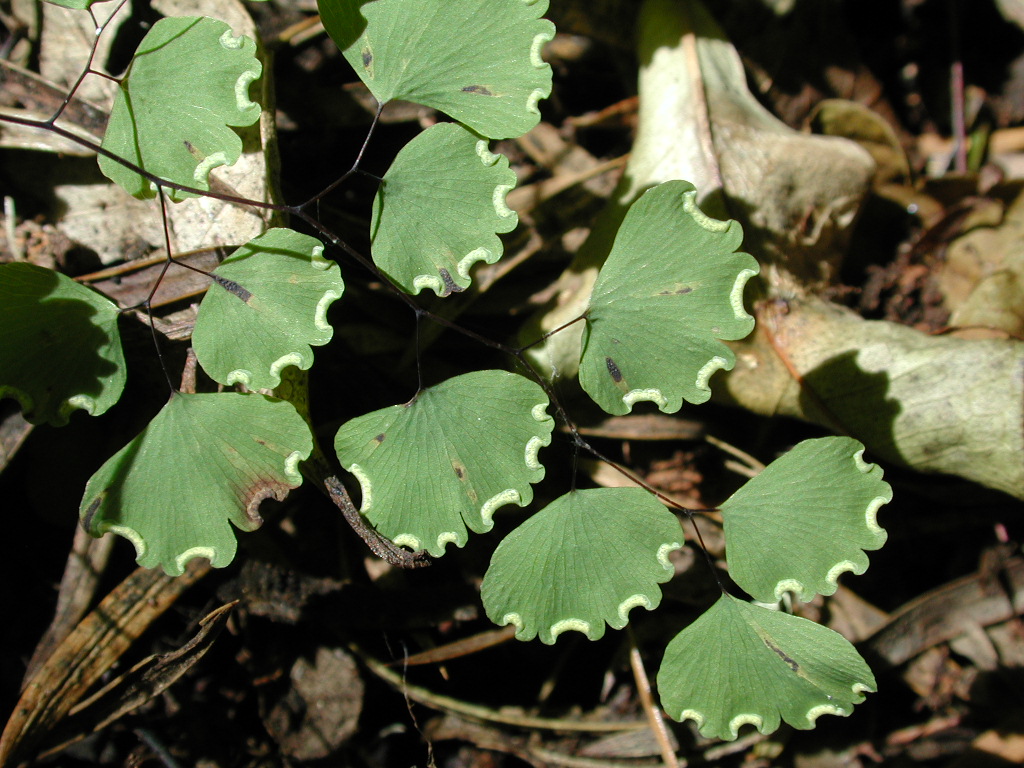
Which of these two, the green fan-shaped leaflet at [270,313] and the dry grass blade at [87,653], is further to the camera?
the dry grass blade at [87,653]

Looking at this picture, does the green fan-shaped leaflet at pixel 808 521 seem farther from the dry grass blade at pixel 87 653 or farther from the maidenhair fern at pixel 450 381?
the dry grass blade at pixel 87 653

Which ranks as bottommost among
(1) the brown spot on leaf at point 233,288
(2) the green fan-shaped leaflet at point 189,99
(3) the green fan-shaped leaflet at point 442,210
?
(1) the brown spot on leaf at point 233,288

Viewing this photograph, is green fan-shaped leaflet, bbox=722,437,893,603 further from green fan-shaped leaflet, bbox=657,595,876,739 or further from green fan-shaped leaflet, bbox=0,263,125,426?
green fan-shaped leaflet, bbox=0,263,125,426

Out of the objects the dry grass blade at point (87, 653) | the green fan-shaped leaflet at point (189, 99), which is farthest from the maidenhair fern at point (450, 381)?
the dry grass blade at point (87, 653)

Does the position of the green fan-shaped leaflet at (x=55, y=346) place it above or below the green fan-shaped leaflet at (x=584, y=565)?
above

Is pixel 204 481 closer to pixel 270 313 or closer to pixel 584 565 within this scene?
pixel 270 313

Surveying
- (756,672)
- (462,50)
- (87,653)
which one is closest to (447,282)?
(462,50)

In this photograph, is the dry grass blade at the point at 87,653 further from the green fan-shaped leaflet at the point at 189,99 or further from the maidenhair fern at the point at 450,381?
the green fan-shaped leaflet at the point at 189,99
